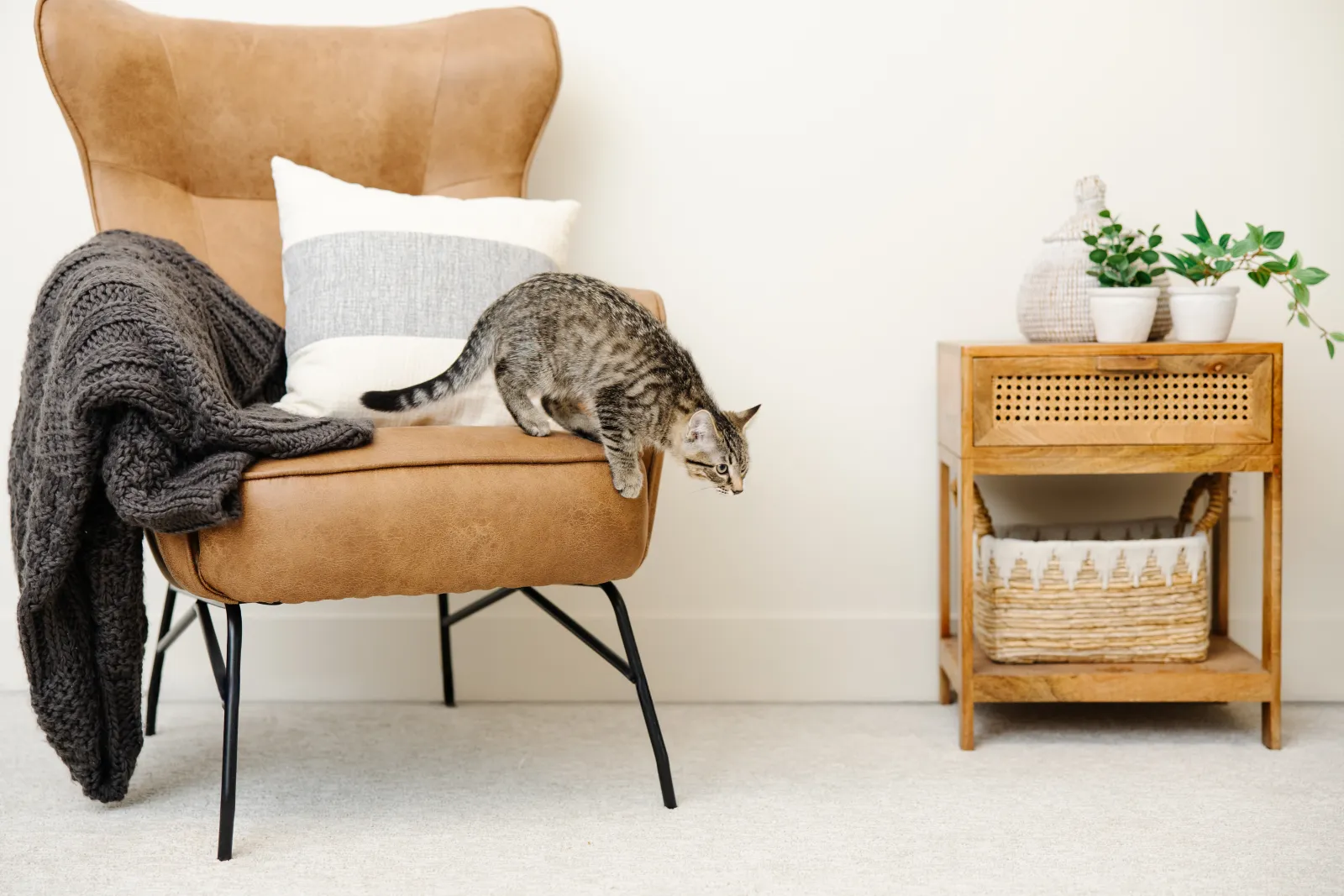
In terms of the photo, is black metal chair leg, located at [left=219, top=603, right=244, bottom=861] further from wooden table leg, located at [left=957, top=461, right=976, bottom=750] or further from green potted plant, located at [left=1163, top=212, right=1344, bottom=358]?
green potted plant, located at [left=1163, top=212, right=1344, bottom=358]

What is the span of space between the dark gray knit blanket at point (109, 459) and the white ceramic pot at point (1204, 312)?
127cm

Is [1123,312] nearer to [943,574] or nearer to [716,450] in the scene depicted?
[943,574]

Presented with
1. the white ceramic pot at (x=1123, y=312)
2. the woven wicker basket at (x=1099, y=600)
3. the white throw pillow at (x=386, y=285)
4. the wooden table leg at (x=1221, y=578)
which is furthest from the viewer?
the wooden table leg at (x=1221, y=578)

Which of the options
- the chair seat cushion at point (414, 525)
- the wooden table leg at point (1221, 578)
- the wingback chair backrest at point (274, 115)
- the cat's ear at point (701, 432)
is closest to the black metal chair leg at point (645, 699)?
the chair seat cushion at point (414, 525)

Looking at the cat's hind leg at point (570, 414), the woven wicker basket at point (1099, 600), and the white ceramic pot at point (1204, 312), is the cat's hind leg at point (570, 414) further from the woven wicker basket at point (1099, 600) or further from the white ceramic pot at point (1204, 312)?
the white ceramic pot at point (1204, 312)

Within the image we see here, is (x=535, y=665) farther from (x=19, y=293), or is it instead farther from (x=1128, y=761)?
(x=19, y=293)

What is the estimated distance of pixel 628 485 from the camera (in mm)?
1480

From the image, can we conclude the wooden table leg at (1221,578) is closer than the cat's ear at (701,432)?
No

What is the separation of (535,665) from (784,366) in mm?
743

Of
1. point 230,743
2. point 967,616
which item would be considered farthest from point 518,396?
point 967,616

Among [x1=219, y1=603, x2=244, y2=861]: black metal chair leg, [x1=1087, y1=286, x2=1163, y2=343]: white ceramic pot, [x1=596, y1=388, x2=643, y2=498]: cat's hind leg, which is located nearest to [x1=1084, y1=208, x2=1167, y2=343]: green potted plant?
[x1=1087, y1=286, x2=1163, y2=343]: white ceramic pot

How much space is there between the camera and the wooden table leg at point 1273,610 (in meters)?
1.89

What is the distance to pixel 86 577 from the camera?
1529 millimetres

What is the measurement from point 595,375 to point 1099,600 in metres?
0.94
